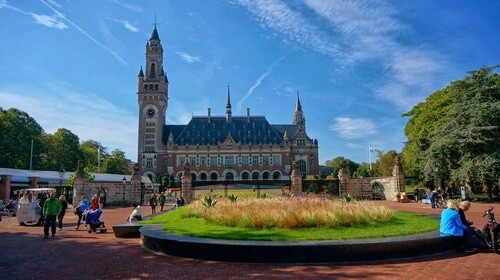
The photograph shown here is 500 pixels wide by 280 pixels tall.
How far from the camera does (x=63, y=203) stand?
50.0 ft

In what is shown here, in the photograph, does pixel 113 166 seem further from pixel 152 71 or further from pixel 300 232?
pixel 300 232

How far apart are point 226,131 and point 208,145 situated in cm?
598

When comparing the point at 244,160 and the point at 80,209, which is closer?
the point at 80,209

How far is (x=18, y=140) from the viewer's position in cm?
5269

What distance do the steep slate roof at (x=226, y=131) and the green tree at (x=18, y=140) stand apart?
81.6ft

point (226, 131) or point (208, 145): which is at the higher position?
point (226, 131)

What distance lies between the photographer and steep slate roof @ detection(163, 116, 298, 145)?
77375mm

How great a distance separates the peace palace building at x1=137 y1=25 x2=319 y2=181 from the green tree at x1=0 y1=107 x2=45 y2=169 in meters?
19.5

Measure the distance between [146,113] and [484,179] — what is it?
203ft

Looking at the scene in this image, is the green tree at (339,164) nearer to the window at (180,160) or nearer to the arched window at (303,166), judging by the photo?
the arched window at (303,166)

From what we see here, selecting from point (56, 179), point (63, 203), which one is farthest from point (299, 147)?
point (63, 203)

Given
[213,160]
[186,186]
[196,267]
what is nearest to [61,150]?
[213,160]

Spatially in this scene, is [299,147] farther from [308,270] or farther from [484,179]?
[308,270]

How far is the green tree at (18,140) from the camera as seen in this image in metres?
50.5
